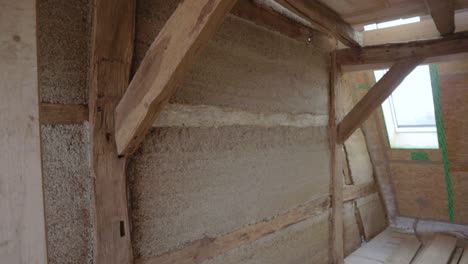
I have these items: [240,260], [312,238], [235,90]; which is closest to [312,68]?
[235,90]

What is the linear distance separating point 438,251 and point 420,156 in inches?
40.4

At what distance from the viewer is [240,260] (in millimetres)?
2094

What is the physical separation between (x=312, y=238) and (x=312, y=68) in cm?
135

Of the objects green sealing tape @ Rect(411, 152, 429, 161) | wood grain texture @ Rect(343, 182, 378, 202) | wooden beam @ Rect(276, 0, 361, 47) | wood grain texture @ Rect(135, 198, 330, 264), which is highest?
wooden beam @ Rect(276, 0, 361, 47)

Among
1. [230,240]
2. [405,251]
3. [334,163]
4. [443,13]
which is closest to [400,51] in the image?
[443,13]

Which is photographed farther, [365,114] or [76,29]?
[365,114]

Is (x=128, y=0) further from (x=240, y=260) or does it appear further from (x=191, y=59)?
(x=240, y=260)

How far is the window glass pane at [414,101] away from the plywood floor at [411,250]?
131 cm

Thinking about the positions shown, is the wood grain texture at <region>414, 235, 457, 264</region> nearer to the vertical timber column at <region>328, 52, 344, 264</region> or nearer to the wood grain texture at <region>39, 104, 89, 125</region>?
the vertical timber column at <region>328, 52, 344, 264</region>

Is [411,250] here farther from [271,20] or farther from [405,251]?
[271,20]

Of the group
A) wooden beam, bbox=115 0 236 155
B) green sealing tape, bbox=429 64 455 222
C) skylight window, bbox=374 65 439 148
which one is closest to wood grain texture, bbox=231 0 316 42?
wooden beam, bbox=115 0 236 155

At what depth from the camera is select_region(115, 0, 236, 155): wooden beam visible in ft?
3.68

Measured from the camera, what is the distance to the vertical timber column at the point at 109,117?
132 centimetres

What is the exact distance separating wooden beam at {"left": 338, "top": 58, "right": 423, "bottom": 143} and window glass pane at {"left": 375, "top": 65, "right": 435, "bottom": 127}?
3.65ft
